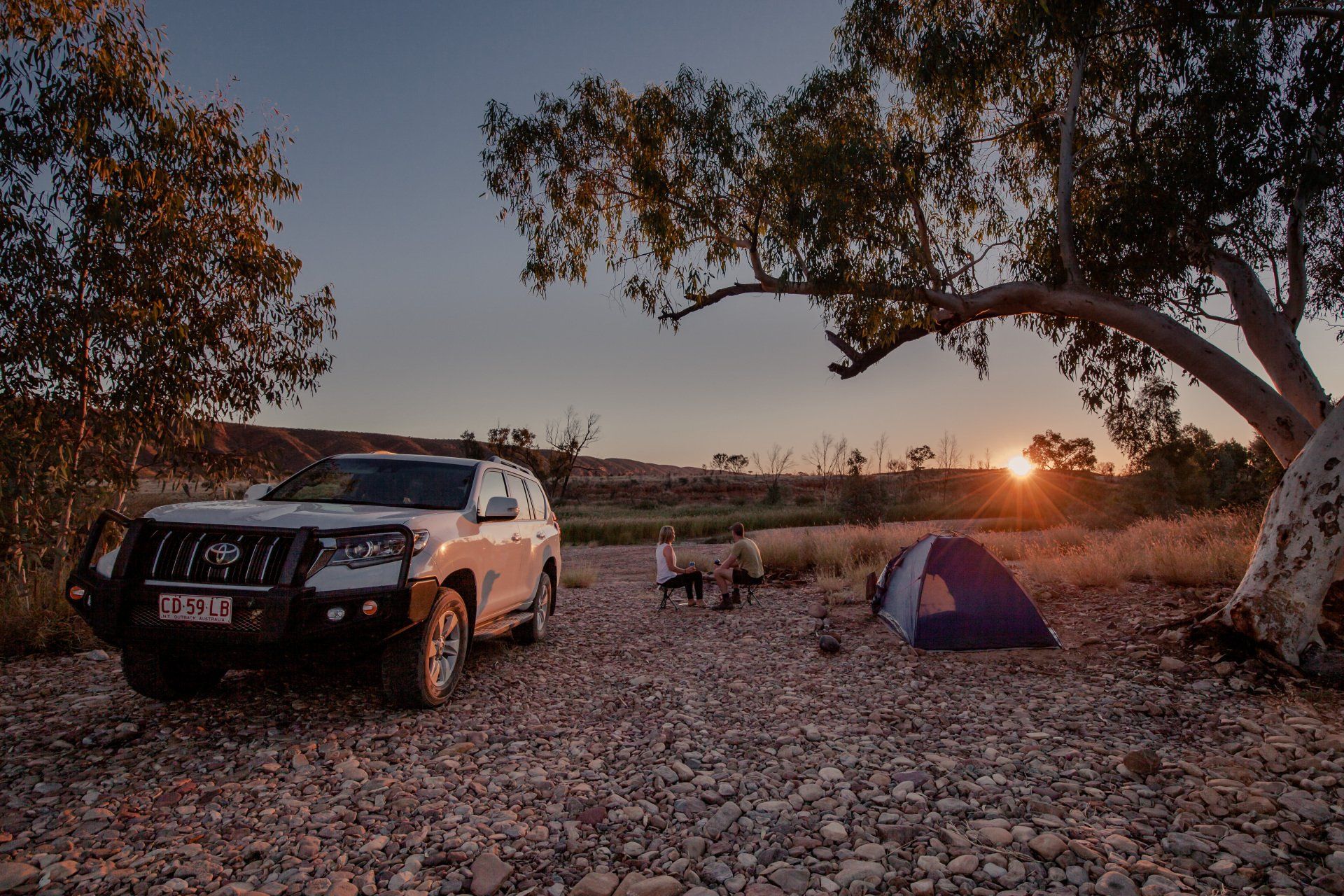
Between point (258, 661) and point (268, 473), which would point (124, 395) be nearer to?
point (268, 473)

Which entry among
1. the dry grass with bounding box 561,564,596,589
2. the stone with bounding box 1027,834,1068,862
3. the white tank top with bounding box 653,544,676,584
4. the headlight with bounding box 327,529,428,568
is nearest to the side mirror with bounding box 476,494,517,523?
the headlight with bounding box 327,529,428,568

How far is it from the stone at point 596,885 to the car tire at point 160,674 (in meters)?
3.41

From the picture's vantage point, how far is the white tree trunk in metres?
6.05

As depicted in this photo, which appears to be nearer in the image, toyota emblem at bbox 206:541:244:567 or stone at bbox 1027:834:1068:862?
stone at bbox 1027:834:1068:862

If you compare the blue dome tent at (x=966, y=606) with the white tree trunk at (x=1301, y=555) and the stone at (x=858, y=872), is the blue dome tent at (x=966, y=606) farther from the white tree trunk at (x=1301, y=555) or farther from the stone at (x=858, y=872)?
the stone at (x=858, y=872)

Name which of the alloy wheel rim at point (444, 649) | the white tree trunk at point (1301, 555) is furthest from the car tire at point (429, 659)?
the white tree trunk at point (1301, 555)

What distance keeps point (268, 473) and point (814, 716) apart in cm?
773

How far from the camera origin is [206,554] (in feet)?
14.9

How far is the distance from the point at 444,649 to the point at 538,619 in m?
2.60

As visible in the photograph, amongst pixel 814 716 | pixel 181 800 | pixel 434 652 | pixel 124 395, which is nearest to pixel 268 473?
pixel 124 395

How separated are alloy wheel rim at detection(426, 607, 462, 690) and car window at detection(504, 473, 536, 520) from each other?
1887 mm

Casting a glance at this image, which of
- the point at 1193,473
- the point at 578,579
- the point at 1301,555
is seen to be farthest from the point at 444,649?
the point at 1193,473

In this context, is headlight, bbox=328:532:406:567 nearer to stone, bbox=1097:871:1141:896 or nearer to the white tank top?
stone, bbox=1097:871:1141:896

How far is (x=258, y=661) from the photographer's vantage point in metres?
4.47
